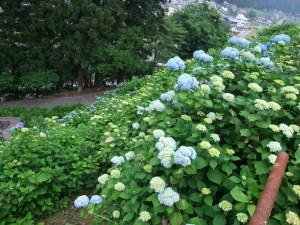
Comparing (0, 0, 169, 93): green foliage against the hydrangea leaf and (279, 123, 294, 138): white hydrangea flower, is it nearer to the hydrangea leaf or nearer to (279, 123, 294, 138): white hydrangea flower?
(279, 123, 294, 138): white hydrangea flower

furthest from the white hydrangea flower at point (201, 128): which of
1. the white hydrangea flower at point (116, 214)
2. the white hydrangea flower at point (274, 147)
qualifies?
the white hydrangea flower at point (116, 214)

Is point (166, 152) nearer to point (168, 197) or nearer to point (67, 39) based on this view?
point (168, 197)

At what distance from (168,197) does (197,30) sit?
19880 millimetres

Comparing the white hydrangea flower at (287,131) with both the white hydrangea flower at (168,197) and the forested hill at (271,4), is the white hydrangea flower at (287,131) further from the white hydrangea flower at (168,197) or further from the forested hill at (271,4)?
the forested hill at (271,4)

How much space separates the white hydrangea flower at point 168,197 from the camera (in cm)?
174

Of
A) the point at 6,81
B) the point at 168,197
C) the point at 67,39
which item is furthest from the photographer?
the point at 6,81

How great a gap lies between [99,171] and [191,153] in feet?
7.21

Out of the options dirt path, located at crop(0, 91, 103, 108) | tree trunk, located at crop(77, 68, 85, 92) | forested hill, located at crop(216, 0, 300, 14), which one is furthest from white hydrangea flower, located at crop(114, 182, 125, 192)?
forested hill, located at crop(216, 0, 300, 14)

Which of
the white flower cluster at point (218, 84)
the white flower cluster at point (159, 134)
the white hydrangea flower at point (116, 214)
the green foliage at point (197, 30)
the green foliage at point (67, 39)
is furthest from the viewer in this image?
the green foliage at point (197, 30)

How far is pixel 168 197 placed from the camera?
1.74m

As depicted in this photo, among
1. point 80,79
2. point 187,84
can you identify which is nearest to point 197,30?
point 80,79

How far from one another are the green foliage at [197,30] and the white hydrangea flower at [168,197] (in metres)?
18.9

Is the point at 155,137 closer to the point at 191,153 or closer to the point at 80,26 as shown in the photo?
the point at 191,153

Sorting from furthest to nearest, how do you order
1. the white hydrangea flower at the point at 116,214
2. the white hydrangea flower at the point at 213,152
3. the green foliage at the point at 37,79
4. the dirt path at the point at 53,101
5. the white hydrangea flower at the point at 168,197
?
the dirt path at the point at 53,101 → the green foliage at the point at 37,79 → the white hydrangea flower at the point at 116,214 → the white hydrangea flower at the point at 213,152 → the white hydrangea flower at the point at 168,197
